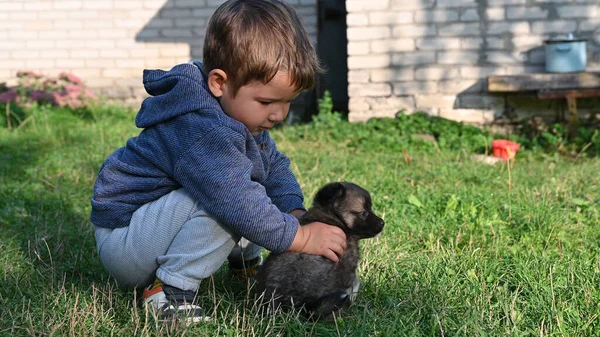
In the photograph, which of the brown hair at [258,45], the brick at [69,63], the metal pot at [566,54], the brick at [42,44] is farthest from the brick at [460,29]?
the brown hair at [258,45]

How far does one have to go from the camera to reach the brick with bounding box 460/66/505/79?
10977 mm

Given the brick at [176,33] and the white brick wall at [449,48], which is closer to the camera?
the white brick wall at [449,48]

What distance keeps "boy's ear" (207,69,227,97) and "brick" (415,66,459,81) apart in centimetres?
827

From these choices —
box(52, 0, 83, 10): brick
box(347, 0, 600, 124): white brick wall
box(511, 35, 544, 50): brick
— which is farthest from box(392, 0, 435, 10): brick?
box(52, 0, 83, 10): brick

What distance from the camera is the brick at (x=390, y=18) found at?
11086 mm

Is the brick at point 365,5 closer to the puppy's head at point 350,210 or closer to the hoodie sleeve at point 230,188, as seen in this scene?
the puppy's head at point 350,210

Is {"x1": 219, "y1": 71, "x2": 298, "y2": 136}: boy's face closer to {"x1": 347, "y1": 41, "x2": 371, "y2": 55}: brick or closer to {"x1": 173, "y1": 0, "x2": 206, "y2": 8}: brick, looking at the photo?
{"x1": 347, "y1": 41, "x2": 371, "y2": 55}: brick

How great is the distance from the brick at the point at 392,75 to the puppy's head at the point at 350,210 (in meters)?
8.03

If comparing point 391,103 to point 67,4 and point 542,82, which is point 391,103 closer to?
point 542,82

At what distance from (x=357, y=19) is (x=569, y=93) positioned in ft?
11.0

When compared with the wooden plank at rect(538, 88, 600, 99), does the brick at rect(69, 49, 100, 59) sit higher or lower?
higher

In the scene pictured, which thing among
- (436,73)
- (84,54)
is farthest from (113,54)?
(436,73)

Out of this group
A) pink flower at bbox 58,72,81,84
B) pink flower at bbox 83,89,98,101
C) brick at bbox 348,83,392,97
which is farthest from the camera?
pink flower at bbox 58,72,81,84

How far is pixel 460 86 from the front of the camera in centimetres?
1112
